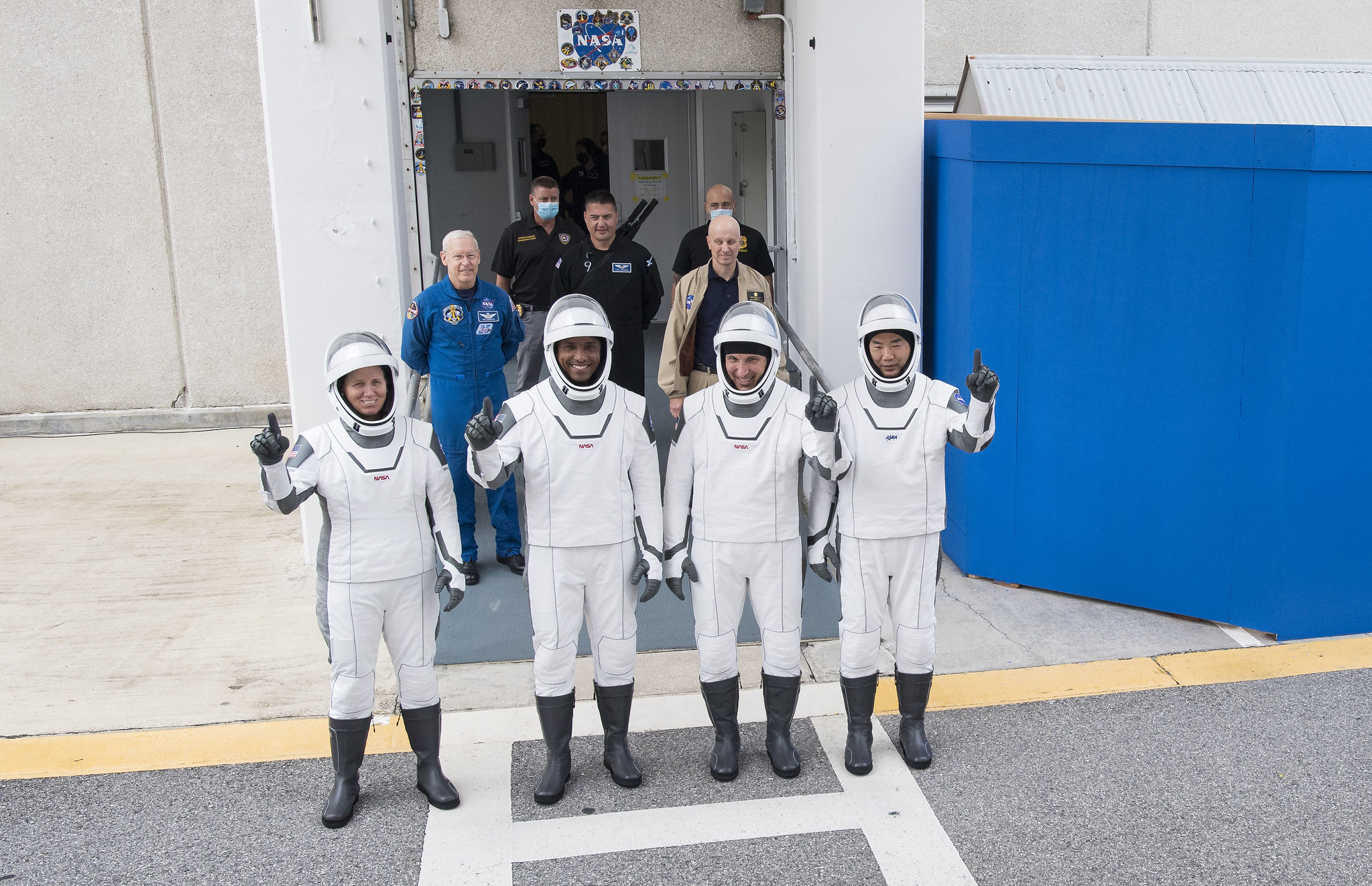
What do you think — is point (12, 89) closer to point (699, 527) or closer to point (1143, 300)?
point (699, 527)

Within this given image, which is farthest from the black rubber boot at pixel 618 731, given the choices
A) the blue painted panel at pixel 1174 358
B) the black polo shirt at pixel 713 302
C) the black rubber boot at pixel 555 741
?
the blue painted panel at pixel 1174 358

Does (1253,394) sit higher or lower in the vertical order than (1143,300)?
lower

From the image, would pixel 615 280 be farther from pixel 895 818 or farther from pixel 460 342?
pixel 895 818

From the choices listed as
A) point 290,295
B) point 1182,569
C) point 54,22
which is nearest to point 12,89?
point 54,22

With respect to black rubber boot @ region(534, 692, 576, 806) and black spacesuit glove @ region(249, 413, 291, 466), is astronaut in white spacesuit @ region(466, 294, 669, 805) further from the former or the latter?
black spacesuit glove @ region(249, 413, 291, 466)

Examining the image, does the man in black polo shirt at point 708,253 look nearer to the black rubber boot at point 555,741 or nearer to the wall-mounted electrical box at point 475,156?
the black rubber boot at point 555,741

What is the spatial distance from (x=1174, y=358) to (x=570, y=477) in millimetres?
3227

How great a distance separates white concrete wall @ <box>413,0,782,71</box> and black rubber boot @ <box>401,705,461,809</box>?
3.96 metres

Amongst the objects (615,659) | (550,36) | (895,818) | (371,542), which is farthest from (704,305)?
(895,818)

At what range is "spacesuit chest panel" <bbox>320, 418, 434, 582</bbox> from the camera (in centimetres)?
405

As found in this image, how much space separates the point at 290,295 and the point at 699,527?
10.2ft

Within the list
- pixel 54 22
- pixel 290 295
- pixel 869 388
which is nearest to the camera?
pixel 869 388

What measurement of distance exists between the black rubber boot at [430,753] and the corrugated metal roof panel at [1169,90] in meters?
5.21

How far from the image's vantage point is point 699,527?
4.36 m
